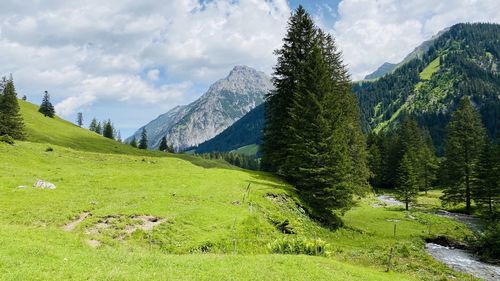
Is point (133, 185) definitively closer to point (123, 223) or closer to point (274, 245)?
point (123, 223)

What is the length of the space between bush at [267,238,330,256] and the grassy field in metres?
0.30

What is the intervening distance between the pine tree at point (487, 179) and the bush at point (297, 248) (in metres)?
52.8

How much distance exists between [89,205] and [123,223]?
4.69m

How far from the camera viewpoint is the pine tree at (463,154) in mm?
76812

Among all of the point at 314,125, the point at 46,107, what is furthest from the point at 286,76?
the point at 46,107

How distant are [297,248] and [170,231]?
32.7 ft

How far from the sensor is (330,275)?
21922 millimetres

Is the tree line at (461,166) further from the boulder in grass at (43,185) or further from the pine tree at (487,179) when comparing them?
the boulder in grass at (43,185)

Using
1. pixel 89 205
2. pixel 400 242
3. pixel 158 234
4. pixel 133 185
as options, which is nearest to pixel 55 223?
pixel 89 205

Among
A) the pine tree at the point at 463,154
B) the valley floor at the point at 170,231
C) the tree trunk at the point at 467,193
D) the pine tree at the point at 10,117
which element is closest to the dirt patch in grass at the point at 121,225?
the valley floor at the point at 170,231

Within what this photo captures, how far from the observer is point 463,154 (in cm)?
8281

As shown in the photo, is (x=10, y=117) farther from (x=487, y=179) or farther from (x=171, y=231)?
(x=487, y=179)

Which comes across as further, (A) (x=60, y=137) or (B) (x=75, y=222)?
(A) (x=60, y=137)

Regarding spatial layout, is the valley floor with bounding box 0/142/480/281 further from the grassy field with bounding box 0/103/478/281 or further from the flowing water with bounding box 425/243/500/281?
the flowing water with bounding box 425/243/500/281
